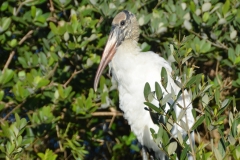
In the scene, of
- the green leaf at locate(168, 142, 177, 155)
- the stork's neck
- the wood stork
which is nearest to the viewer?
the green leaf at locate(168, 142, 177, 155)

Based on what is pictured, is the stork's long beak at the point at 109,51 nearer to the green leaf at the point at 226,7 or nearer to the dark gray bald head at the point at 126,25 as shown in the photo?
the dark gray bald head at the point at 126,25

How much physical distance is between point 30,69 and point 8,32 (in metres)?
0.36

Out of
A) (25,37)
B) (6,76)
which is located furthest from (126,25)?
(6,76)

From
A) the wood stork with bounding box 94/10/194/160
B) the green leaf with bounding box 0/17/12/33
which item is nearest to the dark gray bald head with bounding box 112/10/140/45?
the wood stork with bounding box 94/10/194/160

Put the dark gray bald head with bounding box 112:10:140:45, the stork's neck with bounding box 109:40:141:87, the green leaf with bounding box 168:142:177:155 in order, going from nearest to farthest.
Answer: the green leaf with bounding box 168:142:177:155
the stork's neck with bounding box 109:40:141:87
the dark gray bald head with bounding box 112:10:140:45

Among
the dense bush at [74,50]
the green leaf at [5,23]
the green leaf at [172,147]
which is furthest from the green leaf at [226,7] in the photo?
the green leaf at [172,147]

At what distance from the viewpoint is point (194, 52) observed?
4551mm

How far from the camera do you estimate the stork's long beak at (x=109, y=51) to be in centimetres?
439

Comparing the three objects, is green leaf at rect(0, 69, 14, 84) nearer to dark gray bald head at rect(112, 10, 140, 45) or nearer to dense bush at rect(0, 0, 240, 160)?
dense bush at rect(0, 0, 240, 160)

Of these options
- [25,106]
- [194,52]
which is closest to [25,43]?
[25,106]

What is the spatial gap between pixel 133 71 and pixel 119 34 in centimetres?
34

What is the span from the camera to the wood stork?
426 cm

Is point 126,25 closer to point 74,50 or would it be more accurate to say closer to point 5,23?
point 74,50

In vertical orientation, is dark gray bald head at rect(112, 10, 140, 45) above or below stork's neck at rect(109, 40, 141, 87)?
above
